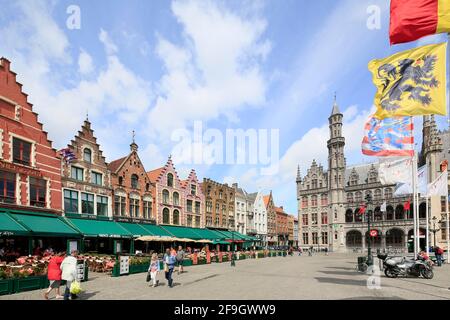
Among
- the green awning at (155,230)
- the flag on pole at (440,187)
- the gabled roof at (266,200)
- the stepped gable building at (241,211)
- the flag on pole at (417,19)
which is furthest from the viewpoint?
the gabled roof at (266,200)

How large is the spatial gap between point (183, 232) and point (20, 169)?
68.9ft

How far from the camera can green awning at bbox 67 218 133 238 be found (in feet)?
88.0

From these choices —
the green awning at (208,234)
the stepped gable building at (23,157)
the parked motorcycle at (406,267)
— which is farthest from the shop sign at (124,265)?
the green awning at (208,234)

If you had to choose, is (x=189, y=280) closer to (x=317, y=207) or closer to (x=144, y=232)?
(x=144, y=232)

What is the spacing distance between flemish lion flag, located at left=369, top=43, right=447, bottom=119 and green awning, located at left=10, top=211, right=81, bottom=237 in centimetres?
2192

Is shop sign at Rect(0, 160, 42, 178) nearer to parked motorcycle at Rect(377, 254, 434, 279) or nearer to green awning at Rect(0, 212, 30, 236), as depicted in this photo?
green awning at Rect(0, 212, 30, 236)

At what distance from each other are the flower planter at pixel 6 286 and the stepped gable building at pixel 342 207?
6184cm

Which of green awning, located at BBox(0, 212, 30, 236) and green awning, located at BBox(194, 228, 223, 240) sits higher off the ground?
green awning, located at BBox(0, 212, 30, 236)

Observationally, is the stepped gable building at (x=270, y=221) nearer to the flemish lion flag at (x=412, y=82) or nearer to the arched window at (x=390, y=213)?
the arched window at (x=390, y=213)

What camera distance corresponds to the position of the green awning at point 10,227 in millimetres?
19950

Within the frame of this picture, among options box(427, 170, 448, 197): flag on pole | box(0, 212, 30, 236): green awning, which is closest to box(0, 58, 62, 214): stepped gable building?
box(0, 212, 30, 236): green awning

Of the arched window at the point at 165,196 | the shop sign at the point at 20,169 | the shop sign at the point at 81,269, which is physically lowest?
the shop sign at the point at 81,269
